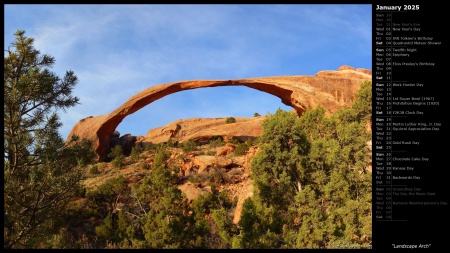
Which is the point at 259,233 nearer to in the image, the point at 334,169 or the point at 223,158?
the point at 334,169

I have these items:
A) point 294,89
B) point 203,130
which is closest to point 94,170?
point 203,130

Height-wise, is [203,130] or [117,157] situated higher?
[203,130]

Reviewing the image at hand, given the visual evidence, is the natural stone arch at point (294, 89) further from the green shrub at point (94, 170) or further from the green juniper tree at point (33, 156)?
the green juniper tree at point (33, 156)

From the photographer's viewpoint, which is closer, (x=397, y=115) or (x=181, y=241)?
(x=397, y=115)

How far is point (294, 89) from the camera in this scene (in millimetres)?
25641

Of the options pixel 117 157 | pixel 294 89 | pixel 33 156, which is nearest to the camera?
pixel 33 156

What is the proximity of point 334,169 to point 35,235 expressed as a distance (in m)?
9.14

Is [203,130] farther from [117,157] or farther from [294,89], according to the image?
[294,89]

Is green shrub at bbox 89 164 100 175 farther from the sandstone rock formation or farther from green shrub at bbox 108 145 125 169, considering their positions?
the sandstone rock formation

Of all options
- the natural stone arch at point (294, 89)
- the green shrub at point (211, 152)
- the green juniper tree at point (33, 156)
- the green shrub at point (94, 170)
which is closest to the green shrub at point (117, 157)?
the green shrub at point (94, 170)

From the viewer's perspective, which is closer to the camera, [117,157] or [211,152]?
[211,152]

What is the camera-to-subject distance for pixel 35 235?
33.2 ft

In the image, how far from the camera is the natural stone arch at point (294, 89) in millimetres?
23891
